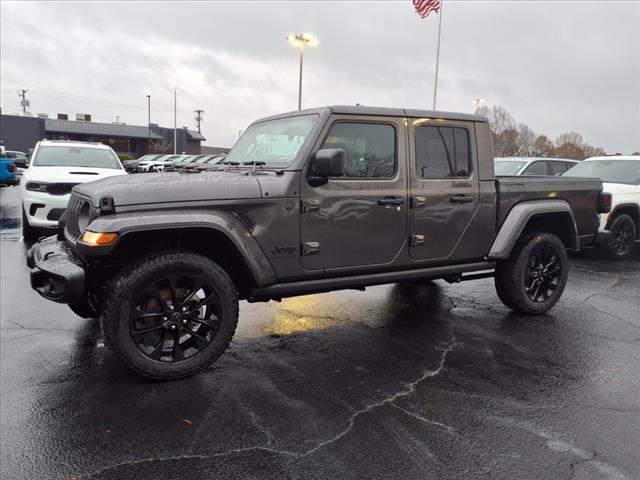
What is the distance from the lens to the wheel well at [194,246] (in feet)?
11.3

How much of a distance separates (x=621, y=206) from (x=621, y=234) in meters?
0.53

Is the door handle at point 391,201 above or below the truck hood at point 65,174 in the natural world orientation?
below

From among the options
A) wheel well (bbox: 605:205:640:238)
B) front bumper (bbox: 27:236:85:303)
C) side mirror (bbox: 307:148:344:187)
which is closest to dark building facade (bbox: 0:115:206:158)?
wheel well (bbox: 605:205:640:238)

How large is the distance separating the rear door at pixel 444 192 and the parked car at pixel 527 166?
21.5 feet

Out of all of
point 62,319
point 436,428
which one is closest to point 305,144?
point 436,428

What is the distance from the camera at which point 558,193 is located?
17.1 feet

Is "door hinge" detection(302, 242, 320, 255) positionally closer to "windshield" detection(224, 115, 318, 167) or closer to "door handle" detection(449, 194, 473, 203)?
"windshield" detection(224, 115, 318, 167)

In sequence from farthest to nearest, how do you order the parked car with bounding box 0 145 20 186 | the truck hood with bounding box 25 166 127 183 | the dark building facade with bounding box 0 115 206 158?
the dark building facade with bounding box 0 115 206 158 < the parked car with bounding box 0 145 20 186 < the truck hood with bounding box 25 166 127 183

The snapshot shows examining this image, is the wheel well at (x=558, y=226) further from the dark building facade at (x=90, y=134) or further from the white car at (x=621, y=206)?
the dark building facade at (x=90, y=134)

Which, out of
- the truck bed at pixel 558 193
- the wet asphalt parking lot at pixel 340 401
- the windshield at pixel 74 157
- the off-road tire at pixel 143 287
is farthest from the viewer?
the windshield at pixel 74 157

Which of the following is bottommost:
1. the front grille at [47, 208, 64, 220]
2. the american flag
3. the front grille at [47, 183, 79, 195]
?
the front grille at [47, 208, 64, 220]

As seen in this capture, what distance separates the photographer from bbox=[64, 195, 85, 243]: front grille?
12.0ft

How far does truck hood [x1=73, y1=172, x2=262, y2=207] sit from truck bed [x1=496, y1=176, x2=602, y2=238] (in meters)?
2.55

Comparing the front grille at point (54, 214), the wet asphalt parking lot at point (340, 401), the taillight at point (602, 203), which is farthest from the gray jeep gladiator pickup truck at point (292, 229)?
the front grille at point (54, 214)
